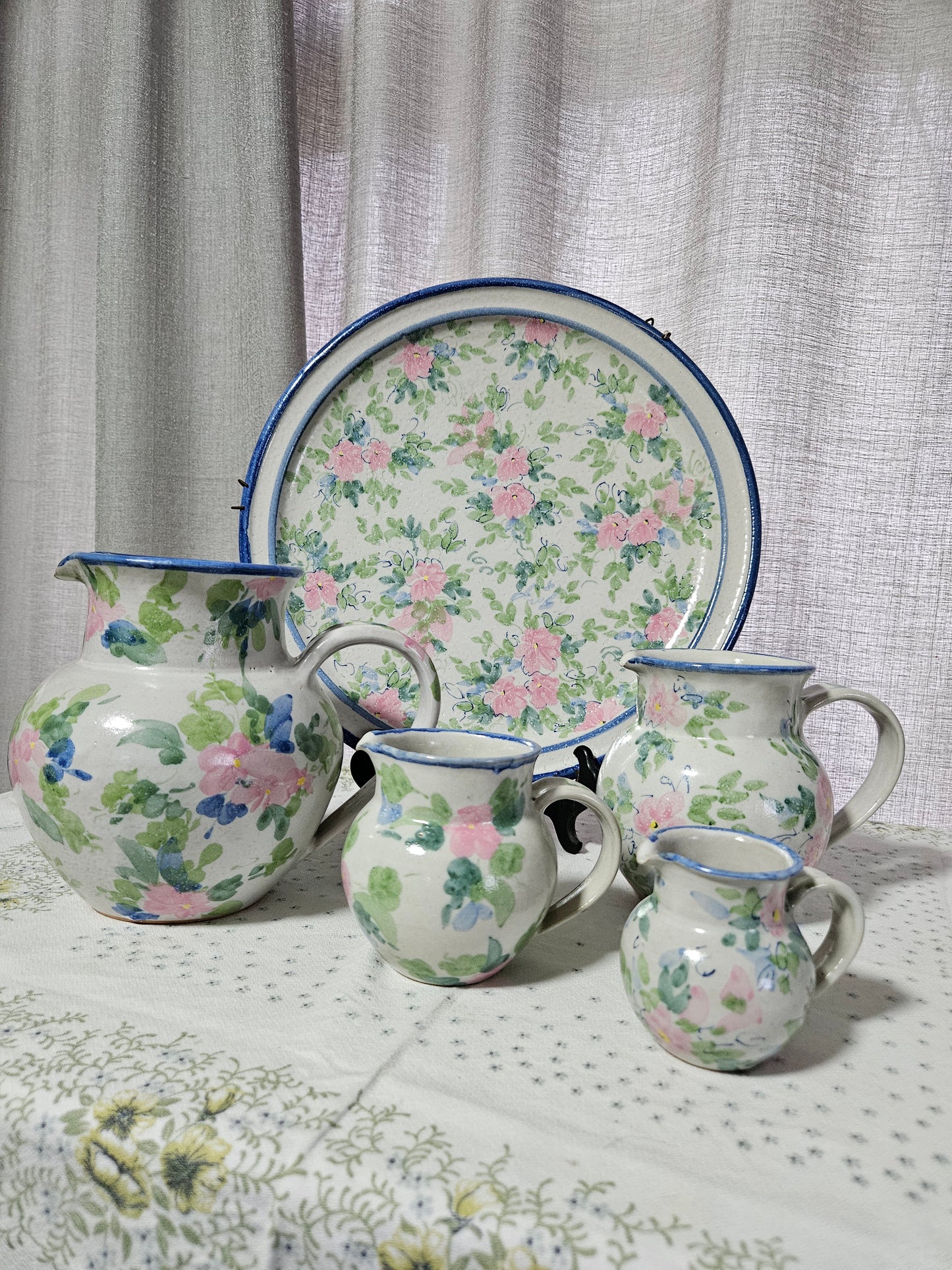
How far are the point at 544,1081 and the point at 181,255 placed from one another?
50.2 inches

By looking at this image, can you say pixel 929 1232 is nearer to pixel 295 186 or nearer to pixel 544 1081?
pixel 544 1081

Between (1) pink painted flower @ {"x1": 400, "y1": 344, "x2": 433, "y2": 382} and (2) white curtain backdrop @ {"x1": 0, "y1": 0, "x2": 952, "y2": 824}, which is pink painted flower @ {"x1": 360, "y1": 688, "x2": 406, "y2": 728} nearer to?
(1) pink painted flower @ {"x1": 400, "y1": 344, "x2": 433, "y2": 382}

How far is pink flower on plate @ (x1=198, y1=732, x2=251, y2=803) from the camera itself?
23.4 inches

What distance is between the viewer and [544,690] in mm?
866

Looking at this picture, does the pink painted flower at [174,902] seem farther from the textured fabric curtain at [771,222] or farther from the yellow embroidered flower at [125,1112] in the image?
the textured fabric curtain at [771,222]

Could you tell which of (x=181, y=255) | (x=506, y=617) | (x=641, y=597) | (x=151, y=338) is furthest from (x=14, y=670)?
(x=641, y=597)

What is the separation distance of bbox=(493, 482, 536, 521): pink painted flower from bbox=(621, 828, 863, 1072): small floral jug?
0.45m

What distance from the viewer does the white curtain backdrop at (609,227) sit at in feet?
3.76

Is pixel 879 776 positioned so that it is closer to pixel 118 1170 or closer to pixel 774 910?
pixel 774 910

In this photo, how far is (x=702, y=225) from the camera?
47.6 inches

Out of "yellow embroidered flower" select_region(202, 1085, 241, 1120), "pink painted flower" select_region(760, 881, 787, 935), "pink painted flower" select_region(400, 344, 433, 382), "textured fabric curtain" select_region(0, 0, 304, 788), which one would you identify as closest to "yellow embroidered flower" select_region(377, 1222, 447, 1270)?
"yellow embroidered flower" select_region(202, 1085, 241, 1120)

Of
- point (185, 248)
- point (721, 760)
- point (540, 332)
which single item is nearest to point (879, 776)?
point (721, 760)

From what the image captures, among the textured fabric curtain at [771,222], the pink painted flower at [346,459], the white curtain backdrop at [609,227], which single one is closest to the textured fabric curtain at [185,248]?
the white curtain backdrop at [609,227]

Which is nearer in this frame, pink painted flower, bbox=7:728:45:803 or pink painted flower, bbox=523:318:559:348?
pink painted flower, bbox=7:728:45:803
